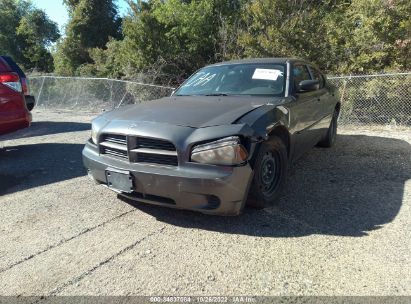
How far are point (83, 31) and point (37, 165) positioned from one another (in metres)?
18.5

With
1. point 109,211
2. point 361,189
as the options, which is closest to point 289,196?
point 361,189

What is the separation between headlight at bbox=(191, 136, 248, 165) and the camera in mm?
3070

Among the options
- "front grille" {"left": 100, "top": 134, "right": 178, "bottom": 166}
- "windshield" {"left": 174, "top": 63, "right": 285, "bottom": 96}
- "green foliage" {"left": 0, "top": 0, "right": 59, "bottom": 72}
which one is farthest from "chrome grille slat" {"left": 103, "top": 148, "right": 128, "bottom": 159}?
"green foliage" {"left": 0, "top": 0, "right": 59, "bottom": 72}

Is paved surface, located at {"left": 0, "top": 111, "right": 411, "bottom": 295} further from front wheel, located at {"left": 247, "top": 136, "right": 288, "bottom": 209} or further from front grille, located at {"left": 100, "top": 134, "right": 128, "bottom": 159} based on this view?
front grille, located at {"left": 100, "top": 134, "right": 128, "bottom": 159}

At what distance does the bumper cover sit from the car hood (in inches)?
17.8

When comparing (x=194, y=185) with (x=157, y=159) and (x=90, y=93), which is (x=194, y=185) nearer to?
(x=157, y=159)

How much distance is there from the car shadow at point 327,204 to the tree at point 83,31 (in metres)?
19.5

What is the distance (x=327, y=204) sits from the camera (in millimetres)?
4016

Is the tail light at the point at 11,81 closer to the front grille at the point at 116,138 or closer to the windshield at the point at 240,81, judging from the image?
the windshield at the point at 240,81

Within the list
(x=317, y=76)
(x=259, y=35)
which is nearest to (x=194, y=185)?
(x=317, y=76)

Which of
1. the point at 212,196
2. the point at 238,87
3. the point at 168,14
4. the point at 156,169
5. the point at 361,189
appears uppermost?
the point at 168,14

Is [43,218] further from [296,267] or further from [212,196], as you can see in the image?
[296,267]

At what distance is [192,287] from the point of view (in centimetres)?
260

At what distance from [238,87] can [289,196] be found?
1.46 metres
